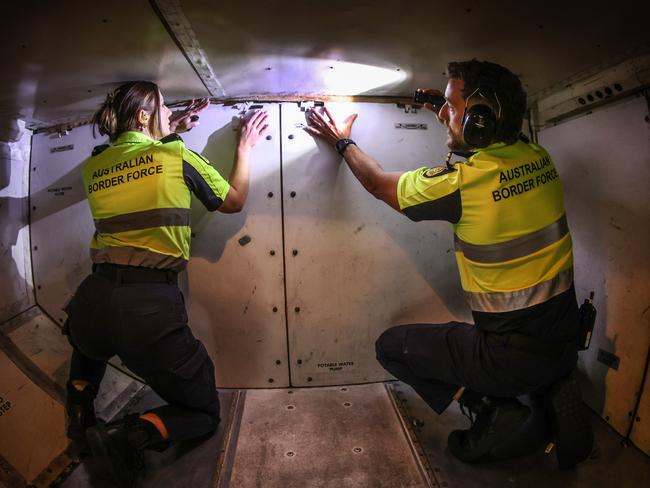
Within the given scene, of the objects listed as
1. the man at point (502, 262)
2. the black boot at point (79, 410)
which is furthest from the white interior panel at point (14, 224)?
the man at point (502, 262)

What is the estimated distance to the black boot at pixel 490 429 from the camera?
5.86ft

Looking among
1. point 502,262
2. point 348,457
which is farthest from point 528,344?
point 348,457

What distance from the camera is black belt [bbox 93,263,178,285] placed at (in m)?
1.74

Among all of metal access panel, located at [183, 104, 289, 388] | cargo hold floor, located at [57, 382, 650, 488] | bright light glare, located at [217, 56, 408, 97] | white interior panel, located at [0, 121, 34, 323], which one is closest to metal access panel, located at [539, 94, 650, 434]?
cargo hold floor, located at [57, 382, 650, 488]

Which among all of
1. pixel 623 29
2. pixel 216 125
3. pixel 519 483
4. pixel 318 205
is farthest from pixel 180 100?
pixel 519 483

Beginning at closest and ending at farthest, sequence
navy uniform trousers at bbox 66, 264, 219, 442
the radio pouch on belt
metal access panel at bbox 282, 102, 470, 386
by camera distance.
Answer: navy uniform trousers at bbox 66, 264, 219, 442 → the radio pouch on belt → metal access panel at bbox 282, 102, 470, 386

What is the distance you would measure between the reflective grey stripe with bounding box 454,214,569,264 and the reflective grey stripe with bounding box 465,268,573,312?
16 centimetres

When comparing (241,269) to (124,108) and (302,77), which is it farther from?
(302,77)

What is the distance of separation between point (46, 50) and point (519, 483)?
3.00 m

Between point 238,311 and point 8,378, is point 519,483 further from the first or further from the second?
point 8,378

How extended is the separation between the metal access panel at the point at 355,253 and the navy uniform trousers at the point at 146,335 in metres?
0.87

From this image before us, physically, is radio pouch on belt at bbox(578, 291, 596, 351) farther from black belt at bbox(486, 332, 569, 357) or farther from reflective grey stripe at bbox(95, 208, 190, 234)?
reflective grey stripe at bbox(95, 208, 190, 234)

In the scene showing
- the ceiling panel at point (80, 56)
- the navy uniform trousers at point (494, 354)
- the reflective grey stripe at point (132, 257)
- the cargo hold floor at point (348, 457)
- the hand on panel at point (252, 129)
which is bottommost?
the cargo hold floor at point (348, 457)

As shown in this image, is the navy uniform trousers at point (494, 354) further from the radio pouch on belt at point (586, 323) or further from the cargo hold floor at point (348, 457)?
the cargo hold floor at point (348, 457)
